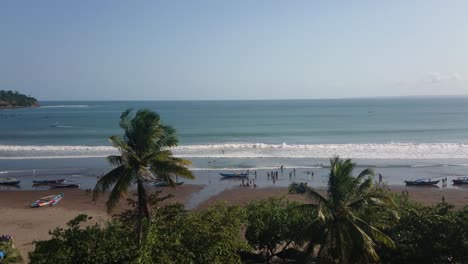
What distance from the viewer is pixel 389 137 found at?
69.1m

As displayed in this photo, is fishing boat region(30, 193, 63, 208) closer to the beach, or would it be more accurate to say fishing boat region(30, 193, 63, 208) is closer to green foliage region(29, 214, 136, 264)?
the beach

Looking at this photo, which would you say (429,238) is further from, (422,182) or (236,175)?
(236,175)

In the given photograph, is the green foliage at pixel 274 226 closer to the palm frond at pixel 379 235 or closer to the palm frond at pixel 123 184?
the palm frond at pixel 379 235

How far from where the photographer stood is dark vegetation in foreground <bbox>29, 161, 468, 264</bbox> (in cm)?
1077

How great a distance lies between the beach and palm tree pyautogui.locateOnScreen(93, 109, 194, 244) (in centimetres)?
1301

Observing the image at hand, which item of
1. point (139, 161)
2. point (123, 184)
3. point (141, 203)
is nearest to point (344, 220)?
point (141, 203)

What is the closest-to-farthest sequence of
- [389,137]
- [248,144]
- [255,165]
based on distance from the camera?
[255,165], [248,144], [389,137]

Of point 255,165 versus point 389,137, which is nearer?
point 255,165

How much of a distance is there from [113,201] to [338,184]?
279 inches

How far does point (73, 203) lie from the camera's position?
32.9 m

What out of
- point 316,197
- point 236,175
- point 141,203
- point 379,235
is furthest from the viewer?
point 236,175

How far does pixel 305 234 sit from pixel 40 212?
80.7 feet

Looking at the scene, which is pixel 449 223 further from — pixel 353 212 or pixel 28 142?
pixel 28 142

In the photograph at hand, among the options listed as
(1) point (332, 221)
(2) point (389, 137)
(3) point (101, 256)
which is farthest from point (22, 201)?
(2) point (389, 137)
